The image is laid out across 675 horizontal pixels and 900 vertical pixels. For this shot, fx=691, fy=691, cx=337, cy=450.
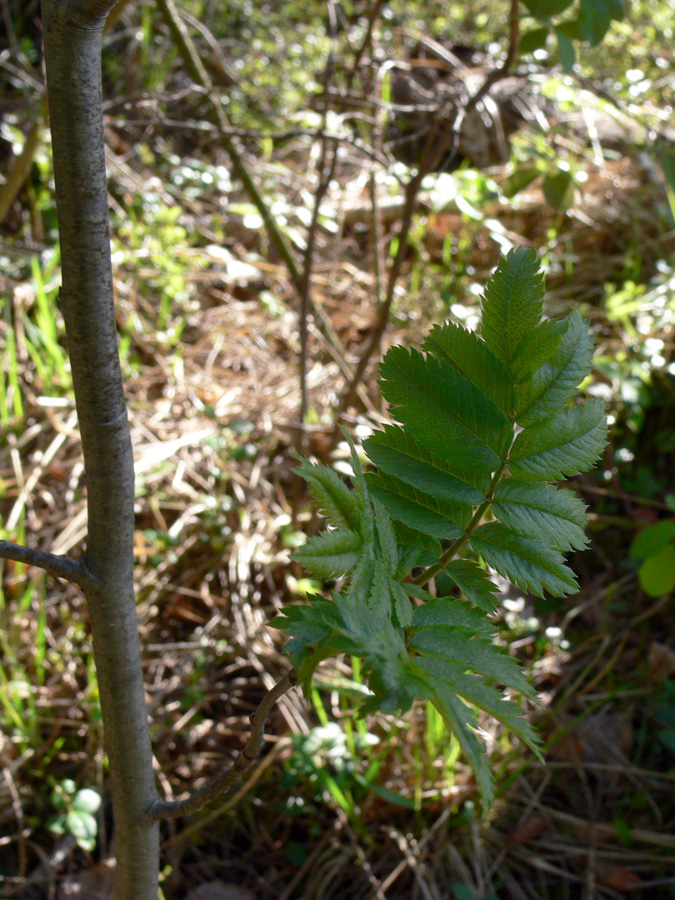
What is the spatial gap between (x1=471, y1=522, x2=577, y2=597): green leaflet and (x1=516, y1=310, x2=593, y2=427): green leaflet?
0.10 m

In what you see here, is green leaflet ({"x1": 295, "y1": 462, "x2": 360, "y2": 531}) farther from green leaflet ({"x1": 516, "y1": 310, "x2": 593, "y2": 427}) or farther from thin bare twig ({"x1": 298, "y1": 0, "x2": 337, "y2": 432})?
thin bare twig ({"x1": 298, "y1": 0, "x2": 337, "y2": 432})

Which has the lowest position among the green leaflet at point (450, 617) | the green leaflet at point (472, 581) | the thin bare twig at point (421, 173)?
the green leaflet at point (450, 617)

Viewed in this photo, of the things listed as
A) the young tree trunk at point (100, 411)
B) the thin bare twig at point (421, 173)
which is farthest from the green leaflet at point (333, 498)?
the thin bare twig at point (421, 173)

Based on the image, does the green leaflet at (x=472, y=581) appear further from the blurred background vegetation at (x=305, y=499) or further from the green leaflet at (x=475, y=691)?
the blurred background vegetation at (x=305, y=499)

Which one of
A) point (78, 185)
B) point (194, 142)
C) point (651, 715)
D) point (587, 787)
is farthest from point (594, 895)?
point (194, 142)

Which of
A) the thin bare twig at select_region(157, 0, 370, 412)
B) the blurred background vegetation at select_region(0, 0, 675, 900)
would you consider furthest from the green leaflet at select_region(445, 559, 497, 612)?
the thin bare twig at select_region(157, 0, 370, 412)

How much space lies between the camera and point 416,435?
1.87ft

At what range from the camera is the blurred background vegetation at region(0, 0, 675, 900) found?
1.71m

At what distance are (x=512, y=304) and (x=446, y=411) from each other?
0.10 meters

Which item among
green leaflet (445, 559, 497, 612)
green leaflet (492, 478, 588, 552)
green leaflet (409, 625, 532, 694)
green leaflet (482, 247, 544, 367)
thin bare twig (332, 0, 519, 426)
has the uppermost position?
thin bare twig (332, 0, 519, 426)

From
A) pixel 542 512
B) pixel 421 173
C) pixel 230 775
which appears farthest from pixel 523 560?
pixel 421 173

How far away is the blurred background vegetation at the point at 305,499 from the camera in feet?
5.61

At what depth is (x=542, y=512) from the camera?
1.94ft

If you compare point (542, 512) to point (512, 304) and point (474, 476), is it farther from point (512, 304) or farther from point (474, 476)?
point (512, 304)
